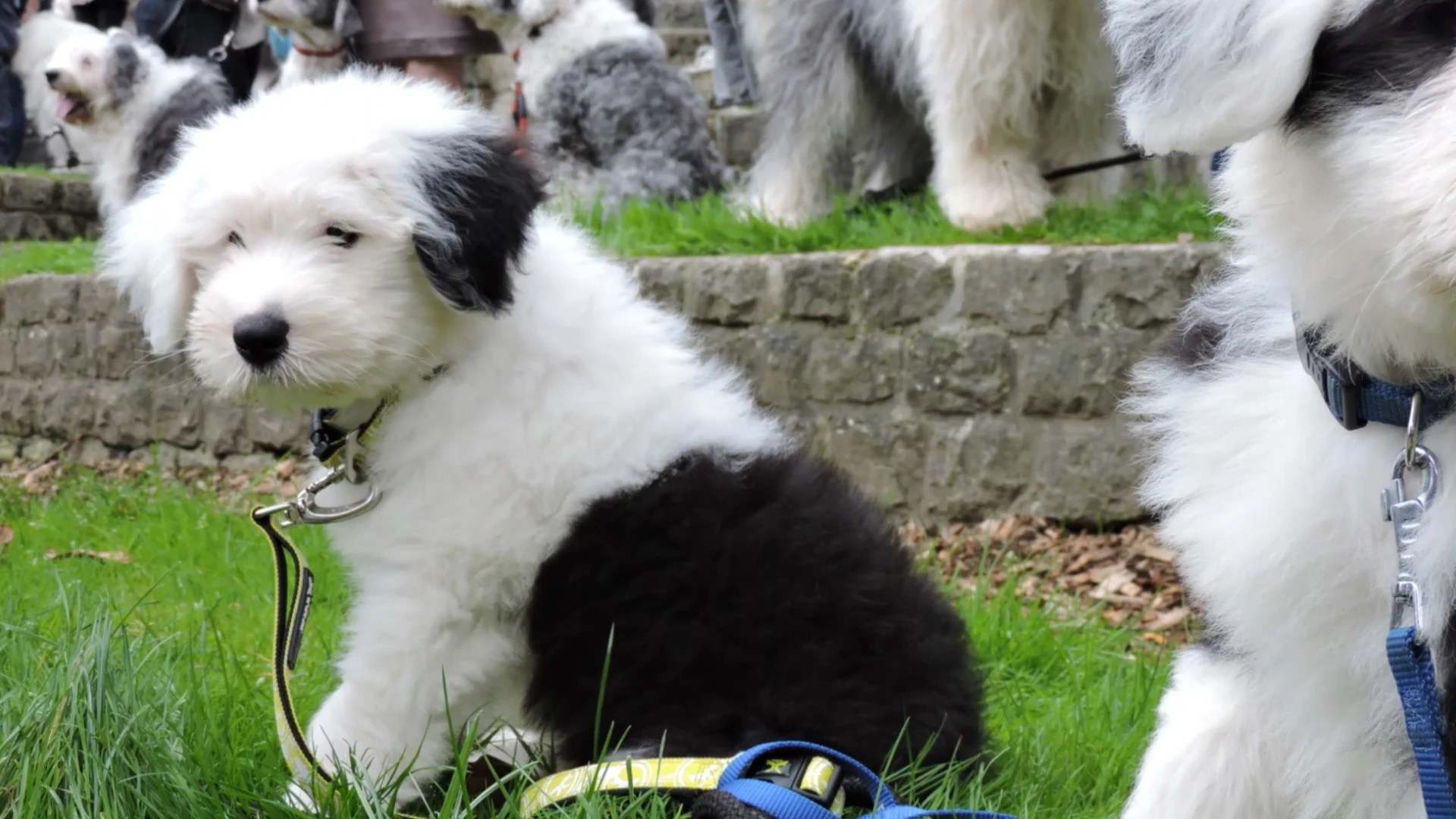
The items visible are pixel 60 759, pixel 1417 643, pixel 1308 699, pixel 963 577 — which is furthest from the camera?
pixel 963 577

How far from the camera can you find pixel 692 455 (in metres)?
2.31

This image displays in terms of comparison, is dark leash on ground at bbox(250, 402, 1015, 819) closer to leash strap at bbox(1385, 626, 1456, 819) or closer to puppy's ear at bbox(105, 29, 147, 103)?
leash strap at bbox(1385, 626, 1456, 819)

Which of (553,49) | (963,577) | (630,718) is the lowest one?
(963,577)

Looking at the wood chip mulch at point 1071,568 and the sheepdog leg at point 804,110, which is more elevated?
the sheepdog leg at point 804,110

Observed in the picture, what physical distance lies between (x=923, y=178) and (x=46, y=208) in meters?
7.64

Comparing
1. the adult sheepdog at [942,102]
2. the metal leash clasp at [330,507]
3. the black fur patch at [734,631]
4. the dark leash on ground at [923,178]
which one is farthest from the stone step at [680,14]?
the black fur patch at [734,631]

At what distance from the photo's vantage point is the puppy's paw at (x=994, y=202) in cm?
460

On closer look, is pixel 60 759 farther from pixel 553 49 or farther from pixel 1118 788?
pixel 553 49

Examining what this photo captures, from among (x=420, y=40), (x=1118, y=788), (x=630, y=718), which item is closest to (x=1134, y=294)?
(x=1118, y=788)

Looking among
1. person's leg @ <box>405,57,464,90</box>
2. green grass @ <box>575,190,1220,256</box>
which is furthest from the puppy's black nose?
person's leg @ <box>405,57,464,90</box>

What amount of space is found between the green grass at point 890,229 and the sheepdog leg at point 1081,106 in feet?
0.65

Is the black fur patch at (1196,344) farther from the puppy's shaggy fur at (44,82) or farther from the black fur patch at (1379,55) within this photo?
the puppy's shaggy fur at (44,82)

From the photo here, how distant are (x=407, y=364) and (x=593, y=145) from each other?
4876mm

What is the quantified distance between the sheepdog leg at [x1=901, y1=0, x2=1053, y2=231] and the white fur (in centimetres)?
249
